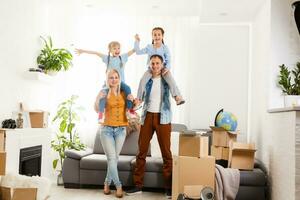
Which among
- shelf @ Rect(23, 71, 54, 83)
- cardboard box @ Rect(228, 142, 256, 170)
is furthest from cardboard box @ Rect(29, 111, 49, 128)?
cardboard box @ Rect(228, 142, 256, 170)

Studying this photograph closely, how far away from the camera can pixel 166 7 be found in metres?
5.86

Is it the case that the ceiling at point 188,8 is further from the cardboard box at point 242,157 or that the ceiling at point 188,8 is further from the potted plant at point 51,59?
the cardboard box at point 242,157

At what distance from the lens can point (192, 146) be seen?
3996 millimetres

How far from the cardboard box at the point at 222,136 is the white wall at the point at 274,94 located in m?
0.36

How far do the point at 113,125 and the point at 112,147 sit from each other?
272mm

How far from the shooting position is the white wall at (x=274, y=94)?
3.18 meters

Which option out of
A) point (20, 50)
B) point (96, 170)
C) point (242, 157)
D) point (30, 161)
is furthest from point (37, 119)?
point (242, 157)

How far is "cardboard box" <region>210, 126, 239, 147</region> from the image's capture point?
456 cm

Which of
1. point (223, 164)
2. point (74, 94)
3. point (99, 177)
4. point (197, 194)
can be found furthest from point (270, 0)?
point (74, 94)

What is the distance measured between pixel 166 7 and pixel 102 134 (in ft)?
7.73

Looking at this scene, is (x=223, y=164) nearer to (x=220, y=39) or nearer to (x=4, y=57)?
(x=220, y=39)

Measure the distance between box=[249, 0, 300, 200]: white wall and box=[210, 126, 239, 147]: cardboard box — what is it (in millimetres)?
359

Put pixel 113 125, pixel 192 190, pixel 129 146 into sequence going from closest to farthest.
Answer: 1. pixel 192 190
2. pixel 113 125
3. pixel 129 146

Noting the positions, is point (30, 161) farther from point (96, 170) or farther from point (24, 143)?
point (96, 170)
